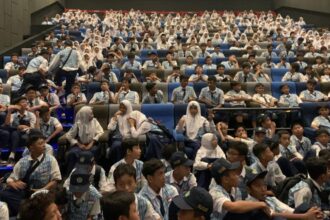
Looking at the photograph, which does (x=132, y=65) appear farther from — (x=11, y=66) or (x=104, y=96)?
(x=11, y=66)

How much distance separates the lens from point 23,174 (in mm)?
4312

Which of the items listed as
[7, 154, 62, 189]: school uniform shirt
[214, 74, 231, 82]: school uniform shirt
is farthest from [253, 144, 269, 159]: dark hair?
[214, 74, 231, 82]: school uniform shirt

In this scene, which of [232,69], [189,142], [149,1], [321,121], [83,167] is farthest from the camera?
[149,1]

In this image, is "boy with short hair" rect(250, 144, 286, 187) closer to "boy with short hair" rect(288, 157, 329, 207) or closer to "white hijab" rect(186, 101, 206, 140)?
"boy with short hair" rect(288, 157, 329, 207)

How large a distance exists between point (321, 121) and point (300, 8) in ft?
54.4

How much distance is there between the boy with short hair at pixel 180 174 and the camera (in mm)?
4016

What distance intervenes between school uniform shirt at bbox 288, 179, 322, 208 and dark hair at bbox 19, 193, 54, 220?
6.80 feet

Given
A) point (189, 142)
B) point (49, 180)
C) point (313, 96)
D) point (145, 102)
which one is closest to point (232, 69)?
point (313, 96)

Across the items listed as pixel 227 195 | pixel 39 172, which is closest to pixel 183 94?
pixel 39 172

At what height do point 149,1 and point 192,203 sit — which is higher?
point 149,1

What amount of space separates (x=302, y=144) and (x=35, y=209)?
4.78 meters

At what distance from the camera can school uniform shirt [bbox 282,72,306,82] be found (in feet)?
30.4

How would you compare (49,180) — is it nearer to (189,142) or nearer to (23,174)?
(23,174)

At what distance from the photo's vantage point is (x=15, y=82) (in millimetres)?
8695
